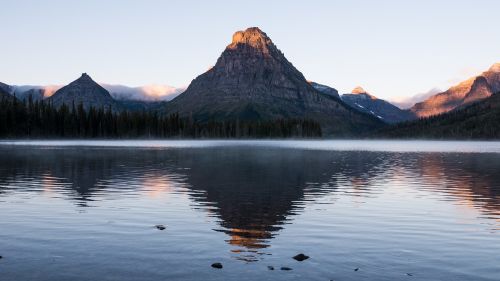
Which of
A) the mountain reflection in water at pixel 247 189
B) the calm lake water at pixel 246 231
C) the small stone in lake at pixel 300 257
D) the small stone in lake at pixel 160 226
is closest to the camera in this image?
the calm lake water at pixel 246 231

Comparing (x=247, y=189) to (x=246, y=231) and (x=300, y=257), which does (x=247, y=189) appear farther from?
(x=300, y=257)

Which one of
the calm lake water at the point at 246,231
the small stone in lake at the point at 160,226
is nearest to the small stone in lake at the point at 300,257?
the calm lake water at the point at 246,231

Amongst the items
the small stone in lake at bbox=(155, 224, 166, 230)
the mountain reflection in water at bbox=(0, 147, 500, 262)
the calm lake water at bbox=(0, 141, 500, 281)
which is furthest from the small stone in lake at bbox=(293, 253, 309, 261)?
the small stone in lake at bbox=(155, 224, 166, 230)

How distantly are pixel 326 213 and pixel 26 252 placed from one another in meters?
20.0

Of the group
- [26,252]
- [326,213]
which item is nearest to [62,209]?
[26,252]

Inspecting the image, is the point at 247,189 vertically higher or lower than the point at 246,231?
higher

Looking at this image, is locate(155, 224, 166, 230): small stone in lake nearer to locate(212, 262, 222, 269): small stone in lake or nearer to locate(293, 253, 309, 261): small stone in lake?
locate(212, 262, 222, 269): small stone in lake

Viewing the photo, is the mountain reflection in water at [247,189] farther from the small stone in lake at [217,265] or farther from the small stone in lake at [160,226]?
the small stone in lake at [160,226]

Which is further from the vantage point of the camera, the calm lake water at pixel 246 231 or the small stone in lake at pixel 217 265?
the small stone in lake at pixel 217 265

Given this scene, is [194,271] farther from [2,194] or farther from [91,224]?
[2,194]

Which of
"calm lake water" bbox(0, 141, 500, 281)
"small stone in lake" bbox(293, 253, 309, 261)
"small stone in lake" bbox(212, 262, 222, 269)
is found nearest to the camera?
"calm lake water" bbox(0, 141, 500, 281)

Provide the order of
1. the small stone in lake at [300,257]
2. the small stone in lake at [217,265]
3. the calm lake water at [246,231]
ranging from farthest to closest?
the small stone in lake at [300,257], the small stone in lake at [217,265], the calm lake water at [246,231]

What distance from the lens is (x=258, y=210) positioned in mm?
38375

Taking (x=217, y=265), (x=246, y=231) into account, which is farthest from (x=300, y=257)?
(x=246, y=231)
